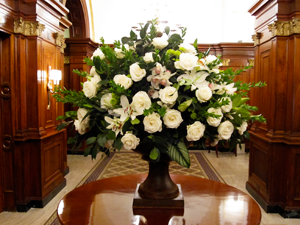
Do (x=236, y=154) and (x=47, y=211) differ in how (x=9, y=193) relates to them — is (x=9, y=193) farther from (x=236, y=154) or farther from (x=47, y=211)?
(x=236, y=154)

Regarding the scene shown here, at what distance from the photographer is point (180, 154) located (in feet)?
4.50

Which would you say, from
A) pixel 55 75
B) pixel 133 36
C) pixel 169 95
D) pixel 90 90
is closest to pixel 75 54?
pixel 55 75

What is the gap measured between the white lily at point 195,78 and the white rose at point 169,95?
0.32 ft

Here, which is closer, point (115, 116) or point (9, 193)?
point (115, 116)

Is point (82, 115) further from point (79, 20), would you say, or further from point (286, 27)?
point (79, 20)

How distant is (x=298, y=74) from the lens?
4027 mm

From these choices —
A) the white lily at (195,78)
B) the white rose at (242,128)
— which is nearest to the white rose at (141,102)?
the white lily at (195,78)

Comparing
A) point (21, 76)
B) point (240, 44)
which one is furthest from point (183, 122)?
point (240, 44)

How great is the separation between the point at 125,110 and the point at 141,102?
101 millimetres

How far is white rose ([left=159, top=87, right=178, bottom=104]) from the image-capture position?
132 centimetres

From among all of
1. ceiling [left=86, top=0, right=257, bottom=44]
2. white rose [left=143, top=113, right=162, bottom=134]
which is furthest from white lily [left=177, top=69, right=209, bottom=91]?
ceiling [left=86, top=0, right=257, bottom=44]

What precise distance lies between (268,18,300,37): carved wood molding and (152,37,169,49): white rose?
325 centimetres

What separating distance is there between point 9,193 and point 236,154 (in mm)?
6159

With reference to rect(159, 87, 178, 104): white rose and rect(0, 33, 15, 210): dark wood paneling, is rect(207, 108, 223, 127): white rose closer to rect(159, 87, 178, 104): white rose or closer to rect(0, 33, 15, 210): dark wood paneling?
rect(159, 87, 178, 104): white rose
